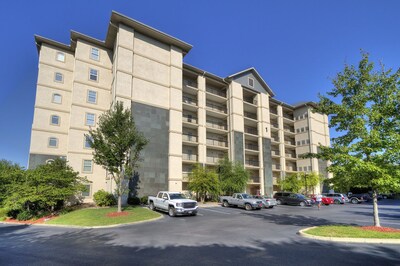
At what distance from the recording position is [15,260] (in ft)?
27.3

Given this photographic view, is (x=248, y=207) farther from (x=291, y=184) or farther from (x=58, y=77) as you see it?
(x=58, y=77)

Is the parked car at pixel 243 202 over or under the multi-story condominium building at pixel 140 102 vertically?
under

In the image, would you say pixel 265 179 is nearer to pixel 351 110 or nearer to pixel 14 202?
pixel 351 110

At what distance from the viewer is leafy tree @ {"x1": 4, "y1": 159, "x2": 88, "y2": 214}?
69.3 ft

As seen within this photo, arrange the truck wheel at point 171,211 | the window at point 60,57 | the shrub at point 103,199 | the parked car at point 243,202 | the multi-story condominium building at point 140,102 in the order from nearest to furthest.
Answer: the truck wheel at point 171,211
the parked car at point 243,202
the shrub at point 103,199
the multi-story condominium building at point 140,102
the window at point 60,57

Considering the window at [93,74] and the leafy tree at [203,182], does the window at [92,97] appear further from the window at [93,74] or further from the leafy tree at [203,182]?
the leafy tree at [203,182]

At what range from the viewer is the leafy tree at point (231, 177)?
33.4m

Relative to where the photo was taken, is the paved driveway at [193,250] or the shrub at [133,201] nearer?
the paved driveway at [193,250]

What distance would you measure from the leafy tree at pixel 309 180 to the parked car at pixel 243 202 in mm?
23495

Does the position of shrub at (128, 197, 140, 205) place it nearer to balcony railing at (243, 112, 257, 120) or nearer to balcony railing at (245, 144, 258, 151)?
balcony railing at (245, 144, 258, 151)

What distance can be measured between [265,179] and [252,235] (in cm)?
3205

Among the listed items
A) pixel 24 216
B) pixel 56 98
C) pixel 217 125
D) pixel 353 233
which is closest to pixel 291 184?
pixel 217 125

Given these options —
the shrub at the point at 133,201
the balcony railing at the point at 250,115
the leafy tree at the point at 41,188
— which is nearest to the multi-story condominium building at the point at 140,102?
the shrub at the point at 133,201

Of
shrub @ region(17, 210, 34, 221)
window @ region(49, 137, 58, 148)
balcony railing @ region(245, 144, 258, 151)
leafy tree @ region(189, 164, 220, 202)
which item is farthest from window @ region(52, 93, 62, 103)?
balcony railing @ region(245, 144, 258, 151)
